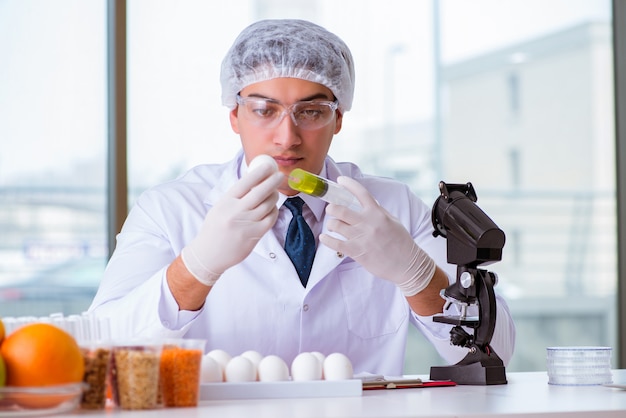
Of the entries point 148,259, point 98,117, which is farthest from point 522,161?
point 148,259

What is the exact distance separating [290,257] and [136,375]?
0.99m

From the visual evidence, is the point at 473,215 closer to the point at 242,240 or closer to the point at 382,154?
the point at 242,240

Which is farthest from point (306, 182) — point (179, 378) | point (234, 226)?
point (179, 378)

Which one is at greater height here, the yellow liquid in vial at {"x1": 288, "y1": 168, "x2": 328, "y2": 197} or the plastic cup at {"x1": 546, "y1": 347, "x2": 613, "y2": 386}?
the yellow liquid in vial at {"x1": 288, "y1": 168, "x2": 328, "y2": 197}

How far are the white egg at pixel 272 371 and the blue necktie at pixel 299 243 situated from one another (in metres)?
0.73

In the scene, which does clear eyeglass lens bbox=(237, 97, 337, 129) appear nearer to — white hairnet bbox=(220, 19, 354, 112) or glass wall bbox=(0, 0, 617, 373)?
white hairnet bbox=(220, 19, 354, 112)

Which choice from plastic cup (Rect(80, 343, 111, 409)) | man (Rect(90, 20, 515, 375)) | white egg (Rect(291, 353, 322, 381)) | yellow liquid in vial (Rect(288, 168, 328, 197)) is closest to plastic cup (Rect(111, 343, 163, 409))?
plastic cup (Rect(80, 343, 111, 409))

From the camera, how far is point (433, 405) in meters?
1.22

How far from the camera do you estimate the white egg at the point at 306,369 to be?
1.41 m

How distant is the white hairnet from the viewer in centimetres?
212

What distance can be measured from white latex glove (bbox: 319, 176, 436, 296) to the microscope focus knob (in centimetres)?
20

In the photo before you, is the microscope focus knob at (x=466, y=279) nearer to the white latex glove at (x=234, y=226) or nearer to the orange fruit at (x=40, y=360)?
the white latex glove at (x=234, y=226)

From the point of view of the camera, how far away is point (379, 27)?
12.6 ft

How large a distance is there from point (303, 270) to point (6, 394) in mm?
1123
